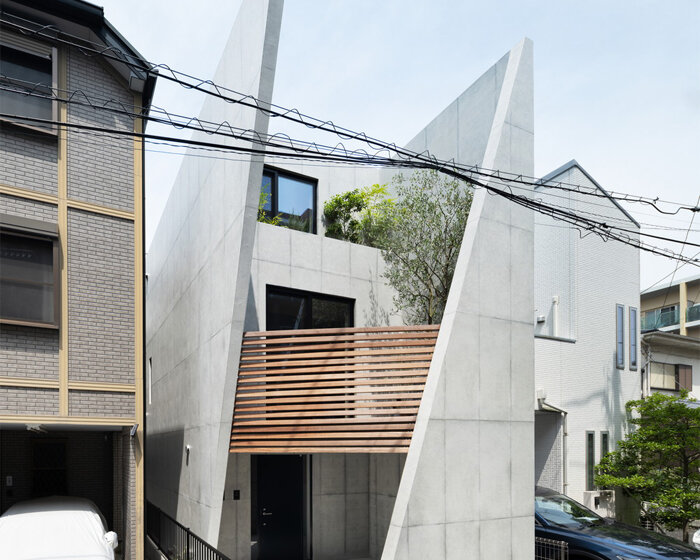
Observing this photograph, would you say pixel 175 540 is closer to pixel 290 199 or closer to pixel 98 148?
pixel 98 148

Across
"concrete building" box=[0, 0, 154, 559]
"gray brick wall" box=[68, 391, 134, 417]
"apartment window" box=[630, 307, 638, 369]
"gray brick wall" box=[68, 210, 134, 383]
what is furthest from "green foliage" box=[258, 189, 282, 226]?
"apartment window" box=[630, 307, 638, 369]

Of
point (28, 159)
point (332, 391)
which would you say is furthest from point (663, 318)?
point (28, 159)

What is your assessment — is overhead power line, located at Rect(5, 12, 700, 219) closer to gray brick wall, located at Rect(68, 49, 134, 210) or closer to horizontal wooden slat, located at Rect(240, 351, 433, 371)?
gray brick wall, located at Rect(68, 49, 134, 210)

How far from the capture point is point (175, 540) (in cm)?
1042

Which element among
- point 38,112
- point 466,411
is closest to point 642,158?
point 466,411

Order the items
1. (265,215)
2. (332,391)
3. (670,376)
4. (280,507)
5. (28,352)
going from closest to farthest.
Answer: (28,352) < (332,391) < (280,507) < (265,215) < (670,376)

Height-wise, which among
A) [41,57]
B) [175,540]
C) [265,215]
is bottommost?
[175,540]

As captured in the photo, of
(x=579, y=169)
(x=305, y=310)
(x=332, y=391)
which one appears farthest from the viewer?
(x=579, y=169)

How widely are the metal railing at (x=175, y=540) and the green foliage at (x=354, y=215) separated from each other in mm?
6766

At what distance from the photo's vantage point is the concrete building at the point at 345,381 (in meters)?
8.99

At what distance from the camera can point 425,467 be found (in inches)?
340

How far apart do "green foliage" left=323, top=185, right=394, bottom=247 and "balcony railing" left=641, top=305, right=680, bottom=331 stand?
2766 cm

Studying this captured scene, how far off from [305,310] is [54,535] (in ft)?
20.6

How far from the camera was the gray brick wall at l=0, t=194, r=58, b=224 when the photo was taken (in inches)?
366
